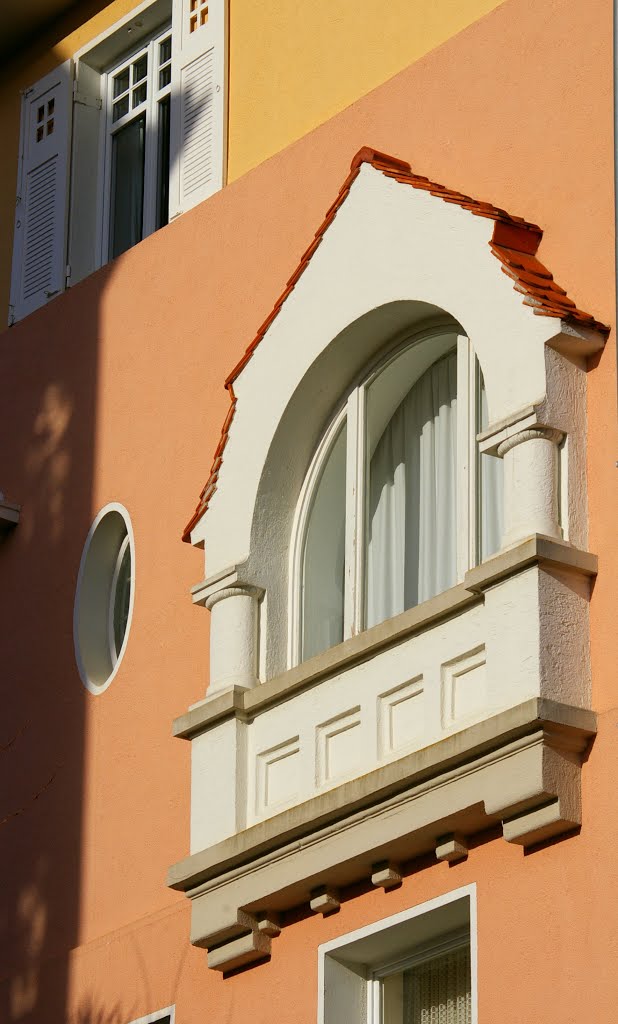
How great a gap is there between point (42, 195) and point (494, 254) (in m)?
5.81

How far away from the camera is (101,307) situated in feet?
48.2

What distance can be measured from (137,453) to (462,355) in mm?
2894

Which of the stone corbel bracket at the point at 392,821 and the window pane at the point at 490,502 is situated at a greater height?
the window pane at the point at 490,502

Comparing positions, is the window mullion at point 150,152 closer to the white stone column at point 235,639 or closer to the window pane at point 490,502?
the white stone column at point 235,639

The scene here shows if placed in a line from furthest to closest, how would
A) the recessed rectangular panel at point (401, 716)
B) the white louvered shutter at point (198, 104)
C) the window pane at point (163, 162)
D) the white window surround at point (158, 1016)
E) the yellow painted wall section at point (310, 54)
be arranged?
the window pane at point (163, 162) → the white louvered shutter at point (198, 104) → the yellow painted wall section at point (310, 54) → the white window surround at point (158, 1016) → the recessed rectangular panel at point (401, 716)

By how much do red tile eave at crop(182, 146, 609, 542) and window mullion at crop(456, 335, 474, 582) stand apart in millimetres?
698

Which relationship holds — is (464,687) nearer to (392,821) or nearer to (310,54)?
(392,821)

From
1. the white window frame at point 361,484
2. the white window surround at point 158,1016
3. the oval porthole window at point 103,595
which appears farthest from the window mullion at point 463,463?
the oval porthole window at point 103,595

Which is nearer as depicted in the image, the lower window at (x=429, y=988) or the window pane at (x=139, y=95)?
the lower window at (x=429, y=988)

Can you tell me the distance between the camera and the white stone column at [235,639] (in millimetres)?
11867

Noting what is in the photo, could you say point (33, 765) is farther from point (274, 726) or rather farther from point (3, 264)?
point (3, 264)

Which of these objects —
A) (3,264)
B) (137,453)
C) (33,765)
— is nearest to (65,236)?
(3,264)

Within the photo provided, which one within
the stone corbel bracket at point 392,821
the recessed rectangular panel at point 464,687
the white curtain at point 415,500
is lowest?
the stone corbel bracket at point 392,821

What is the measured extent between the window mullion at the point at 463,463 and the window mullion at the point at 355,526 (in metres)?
0.68
